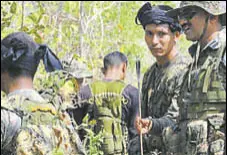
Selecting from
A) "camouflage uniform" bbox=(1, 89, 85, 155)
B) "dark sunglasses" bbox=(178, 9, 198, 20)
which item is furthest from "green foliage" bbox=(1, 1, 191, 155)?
"camouflage uniform" bbox=(1, 89, 85, 155)

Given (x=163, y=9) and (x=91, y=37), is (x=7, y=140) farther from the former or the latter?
(x=91, y=37)

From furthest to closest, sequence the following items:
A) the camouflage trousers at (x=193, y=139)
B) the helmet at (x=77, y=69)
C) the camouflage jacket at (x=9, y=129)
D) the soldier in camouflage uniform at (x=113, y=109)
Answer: the helmet at (x=77, y=69)
the soldier in camouflage uniform at (x=113, y=109)
the camouflage trousers at (x=193, y=139)
the camouflage jacket at (x=9, y=129)

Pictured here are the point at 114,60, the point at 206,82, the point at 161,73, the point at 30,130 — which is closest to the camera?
the point at 30,130

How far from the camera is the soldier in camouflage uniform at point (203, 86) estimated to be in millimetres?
5297

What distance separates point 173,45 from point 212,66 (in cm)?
122

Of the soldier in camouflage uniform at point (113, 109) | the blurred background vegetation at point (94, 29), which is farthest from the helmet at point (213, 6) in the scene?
the blurred background vegetation at point (94, 29)

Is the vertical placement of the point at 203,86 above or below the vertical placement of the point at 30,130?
above

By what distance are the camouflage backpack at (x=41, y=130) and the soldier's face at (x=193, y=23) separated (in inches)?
35.4

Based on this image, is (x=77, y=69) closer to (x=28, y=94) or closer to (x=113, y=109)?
(x=113, y=109)

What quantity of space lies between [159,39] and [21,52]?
1199 millimetres

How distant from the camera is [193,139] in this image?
5453 mm

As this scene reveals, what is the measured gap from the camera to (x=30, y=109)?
537 centimetres

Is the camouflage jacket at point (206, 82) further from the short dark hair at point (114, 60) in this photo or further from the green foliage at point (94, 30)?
the green foliage at point (94, 30)

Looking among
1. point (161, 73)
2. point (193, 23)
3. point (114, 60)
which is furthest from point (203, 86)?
point (114, 60)
